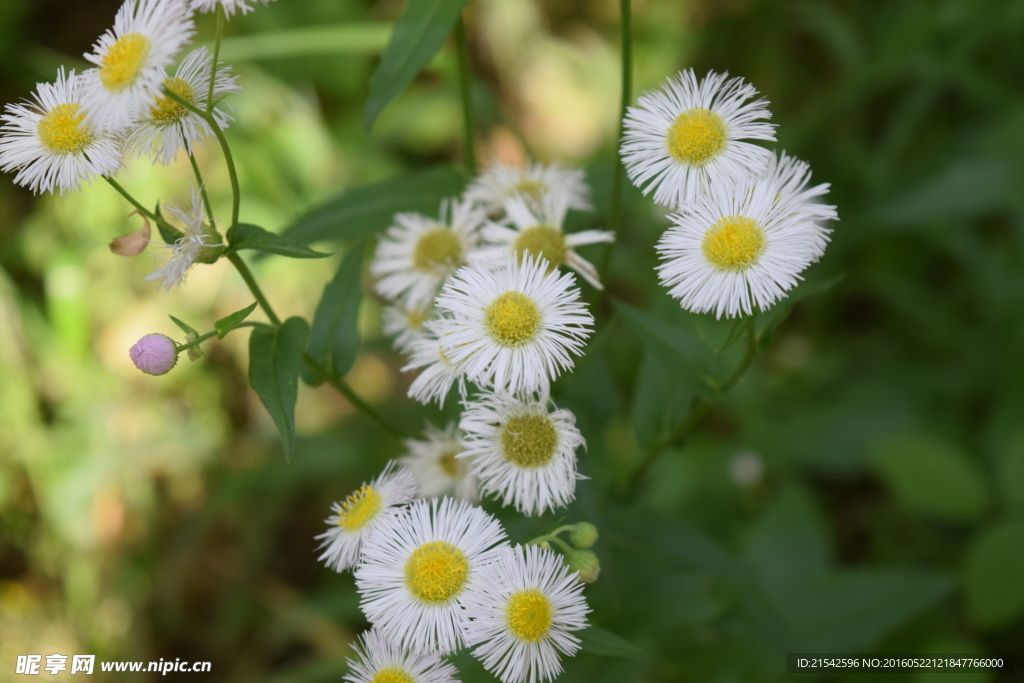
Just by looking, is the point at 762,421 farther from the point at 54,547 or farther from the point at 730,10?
the point at 54,547

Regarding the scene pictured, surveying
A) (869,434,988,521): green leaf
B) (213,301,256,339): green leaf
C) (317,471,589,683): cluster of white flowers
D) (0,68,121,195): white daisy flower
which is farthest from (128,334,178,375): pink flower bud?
(869,434,988,521): green leaf

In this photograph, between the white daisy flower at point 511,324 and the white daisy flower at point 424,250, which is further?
the white daisy flower at point 424,250

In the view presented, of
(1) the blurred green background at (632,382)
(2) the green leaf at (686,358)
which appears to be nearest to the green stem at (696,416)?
(2) the green leaf at (686,358)

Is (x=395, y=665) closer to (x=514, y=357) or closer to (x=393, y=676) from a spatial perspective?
(x=393, y=676)

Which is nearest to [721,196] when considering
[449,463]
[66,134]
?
[449,463]

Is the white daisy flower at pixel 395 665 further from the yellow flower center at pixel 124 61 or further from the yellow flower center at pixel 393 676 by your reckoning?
the yellow flower center at pixel 124 61

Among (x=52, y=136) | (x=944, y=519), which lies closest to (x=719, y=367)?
(x=52, y=136)

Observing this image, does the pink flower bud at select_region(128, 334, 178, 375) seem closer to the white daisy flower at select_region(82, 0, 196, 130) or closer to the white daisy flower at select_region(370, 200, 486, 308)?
the white daisy flower at select_region(82, 0, 196, 130)

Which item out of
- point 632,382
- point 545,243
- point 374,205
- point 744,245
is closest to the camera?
point 744,245
